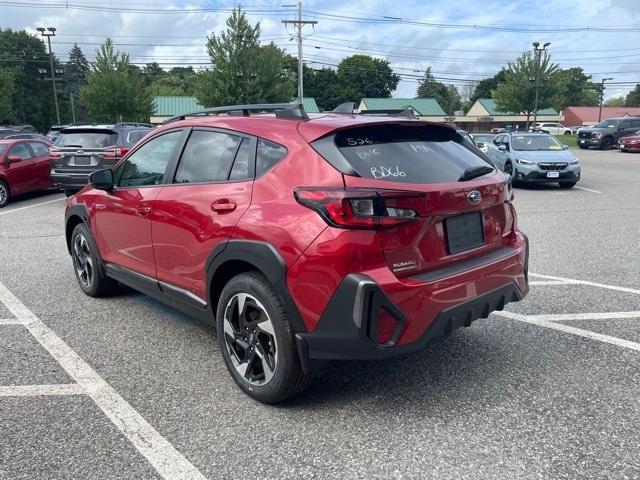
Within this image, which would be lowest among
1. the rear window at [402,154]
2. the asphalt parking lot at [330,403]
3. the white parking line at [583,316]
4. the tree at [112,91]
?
the white parking line at [583,316]

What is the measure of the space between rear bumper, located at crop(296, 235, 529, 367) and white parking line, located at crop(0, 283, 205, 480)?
31.9 inches

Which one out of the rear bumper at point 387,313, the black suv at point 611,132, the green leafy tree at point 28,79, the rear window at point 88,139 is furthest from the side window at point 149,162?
the green leafy tree at point 28,79

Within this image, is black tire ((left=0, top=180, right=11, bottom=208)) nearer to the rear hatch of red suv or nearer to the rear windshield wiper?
the rear hatch of red suv

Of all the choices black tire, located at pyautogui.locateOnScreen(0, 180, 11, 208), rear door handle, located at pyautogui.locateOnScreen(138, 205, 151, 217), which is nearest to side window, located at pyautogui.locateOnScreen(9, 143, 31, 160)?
black tire, located at pyautogui.locateOnScreen(0, 180, 11, 208)

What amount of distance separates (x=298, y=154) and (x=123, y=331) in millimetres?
2354

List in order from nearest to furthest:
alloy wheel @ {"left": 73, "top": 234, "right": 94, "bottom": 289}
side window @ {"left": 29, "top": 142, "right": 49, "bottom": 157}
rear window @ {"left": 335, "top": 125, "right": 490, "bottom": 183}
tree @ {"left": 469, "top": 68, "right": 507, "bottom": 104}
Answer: rear window @ {"left": 335, "top": 125, "right": 490, "bottom": 183} → alloy wheel @ {"left": 73, "top": 234, "right": 94, "bottom": 289} → side window @ {"left": 29, "top": 142, "right": 49, "bottom": 157} → tree @ {"left": 469, "top": 68, "right": 507, "bottom": 104}

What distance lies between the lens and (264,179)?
3072 mm

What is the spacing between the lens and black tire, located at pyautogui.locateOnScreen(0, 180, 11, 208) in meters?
12.2

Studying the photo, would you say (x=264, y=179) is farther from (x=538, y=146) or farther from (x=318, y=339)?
(x=538, y=146)

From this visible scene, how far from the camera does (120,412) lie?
10.0 ft

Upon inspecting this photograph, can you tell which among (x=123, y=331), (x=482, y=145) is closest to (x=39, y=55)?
(x=482, y=145)

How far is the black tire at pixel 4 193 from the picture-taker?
12.2 meters

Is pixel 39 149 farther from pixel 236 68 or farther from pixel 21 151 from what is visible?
pixel 236 68

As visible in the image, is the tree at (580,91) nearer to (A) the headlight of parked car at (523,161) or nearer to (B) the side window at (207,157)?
(A) the headlight of parked car at (523,161)
